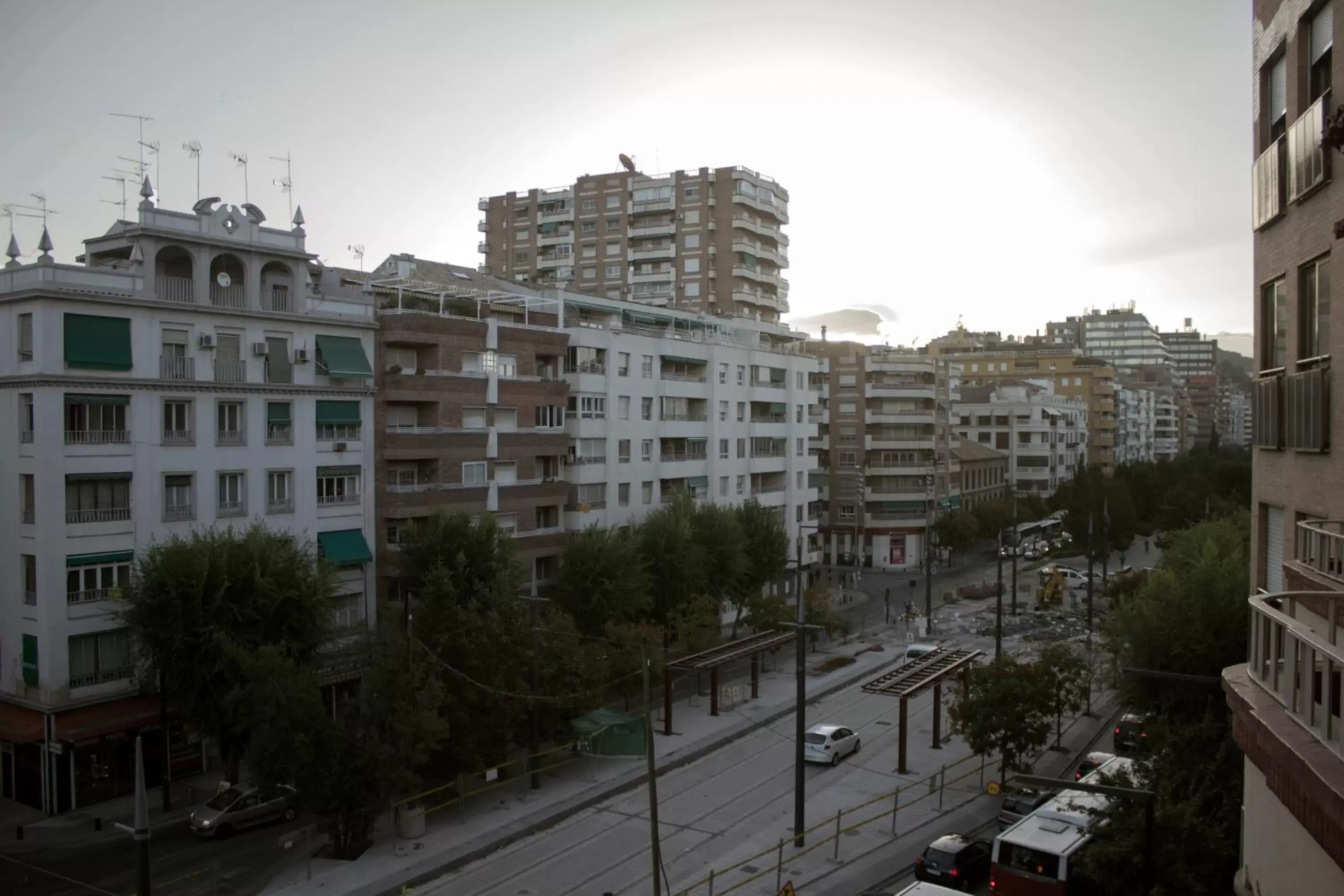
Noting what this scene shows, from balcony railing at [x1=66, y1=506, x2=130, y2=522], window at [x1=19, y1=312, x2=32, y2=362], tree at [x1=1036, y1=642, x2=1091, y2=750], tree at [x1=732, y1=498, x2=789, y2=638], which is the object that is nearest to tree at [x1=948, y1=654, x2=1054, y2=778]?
tree at [x1=1036, y1=642, x2=1091, y2=750]

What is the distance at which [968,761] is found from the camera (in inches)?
1320

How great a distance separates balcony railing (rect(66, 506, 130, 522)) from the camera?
101 feet

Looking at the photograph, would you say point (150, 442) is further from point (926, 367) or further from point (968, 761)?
point (926, 367)

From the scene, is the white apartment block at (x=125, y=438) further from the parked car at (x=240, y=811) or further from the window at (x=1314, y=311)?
the window at (x=1314, y=311)

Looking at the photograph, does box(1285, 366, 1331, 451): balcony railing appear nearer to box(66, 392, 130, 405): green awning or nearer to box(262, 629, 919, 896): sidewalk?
box(262, 629, 919, 896): sidewalk

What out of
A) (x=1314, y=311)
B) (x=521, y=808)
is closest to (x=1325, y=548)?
(x=1314, y=311)

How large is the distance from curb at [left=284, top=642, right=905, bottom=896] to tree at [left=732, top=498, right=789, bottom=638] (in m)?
8.53

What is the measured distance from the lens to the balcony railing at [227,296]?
34.5 meters

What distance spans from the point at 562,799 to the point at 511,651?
4.48 metres

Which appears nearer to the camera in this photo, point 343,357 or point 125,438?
point 125,438

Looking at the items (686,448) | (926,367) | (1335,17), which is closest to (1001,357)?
(926,367)

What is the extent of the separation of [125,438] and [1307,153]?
103 feet

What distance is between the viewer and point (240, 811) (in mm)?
28359

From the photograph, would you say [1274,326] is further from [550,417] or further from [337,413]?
[550,417]
